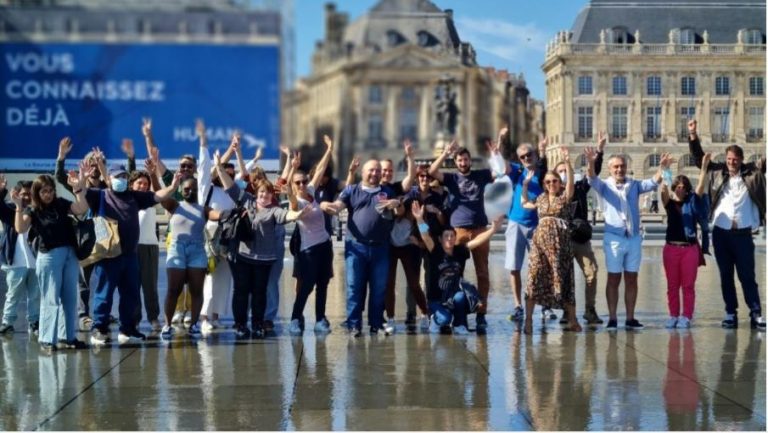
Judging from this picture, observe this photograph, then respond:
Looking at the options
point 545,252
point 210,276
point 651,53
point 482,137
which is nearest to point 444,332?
point 545,252

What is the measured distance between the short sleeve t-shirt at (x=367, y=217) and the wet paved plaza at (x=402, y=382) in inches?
31.6

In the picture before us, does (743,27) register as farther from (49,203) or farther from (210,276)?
(210,276)

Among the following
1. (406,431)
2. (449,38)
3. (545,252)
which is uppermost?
(449,38)

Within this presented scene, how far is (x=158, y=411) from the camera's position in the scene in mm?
5789

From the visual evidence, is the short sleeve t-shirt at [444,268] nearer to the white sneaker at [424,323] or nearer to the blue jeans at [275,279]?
the white sneaker at [424,323]

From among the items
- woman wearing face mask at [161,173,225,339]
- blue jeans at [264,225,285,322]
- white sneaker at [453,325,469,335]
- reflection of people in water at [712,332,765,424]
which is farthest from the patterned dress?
woman wearing face mask at [161,173,225,339]

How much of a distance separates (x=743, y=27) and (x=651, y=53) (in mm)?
236

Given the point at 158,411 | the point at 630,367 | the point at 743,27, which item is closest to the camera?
the point at 743,27

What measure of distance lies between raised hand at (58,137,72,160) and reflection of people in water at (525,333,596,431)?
3.88 metres

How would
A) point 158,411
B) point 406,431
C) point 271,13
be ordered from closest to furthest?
point 271,13 < point 406,431 < point 158,411

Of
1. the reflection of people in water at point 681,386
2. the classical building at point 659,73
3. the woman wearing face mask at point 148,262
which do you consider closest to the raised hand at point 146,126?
the classical building at point 659,73

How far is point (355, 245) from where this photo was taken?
859cm

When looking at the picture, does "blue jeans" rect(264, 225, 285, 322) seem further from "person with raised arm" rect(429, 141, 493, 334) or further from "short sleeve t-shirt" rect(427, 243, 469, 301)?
"person with raised arm" rect(429, 141, 493, 334)

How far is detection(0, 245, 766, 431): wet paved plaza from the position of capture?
557 cm
